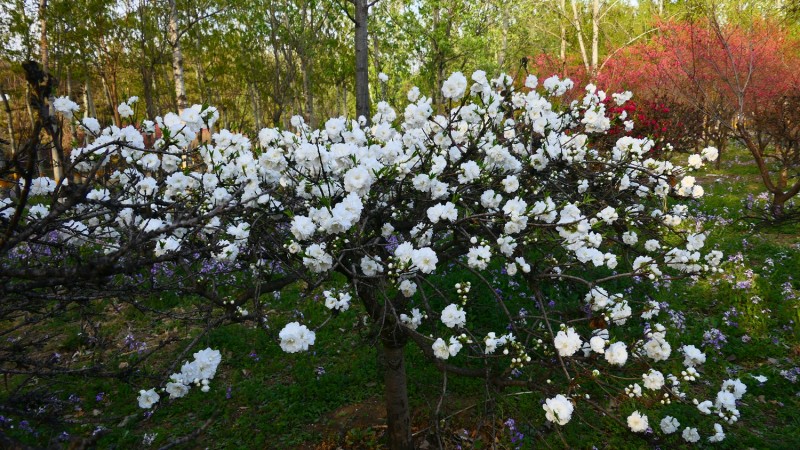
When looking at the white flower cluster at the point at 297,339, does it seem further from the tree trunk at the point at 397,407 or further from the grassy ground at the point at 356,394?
the tree trunk at the point at 397,407

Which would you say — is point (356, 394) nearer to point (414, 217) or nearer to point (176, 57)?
point (414, 217)

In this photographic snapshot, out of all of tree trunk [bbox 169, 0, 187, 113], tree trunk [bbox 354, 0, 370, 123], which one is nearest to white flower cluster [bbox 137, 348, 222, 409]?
tree trunk [bbox 354, 0, 370, 123]

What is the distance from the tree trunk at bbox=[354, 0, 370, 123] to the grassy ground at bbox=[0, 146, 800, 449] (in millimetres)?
3023

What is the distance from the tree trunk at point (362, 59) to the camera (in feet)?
19.2

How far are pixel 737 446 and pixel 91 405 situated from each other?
6443mm

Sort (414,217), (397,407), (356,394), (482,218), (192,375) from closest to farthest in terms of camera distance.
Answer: (192,375) < (482,218) < (414,217) < (397,407) < (356,394)

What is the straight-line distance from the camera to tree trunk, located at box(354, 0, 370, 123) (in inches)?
231

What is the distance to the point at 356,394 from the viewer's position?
186 inches

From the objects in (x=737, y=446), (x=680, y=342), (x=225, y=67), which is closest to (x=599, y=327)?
(x=737, y=446)

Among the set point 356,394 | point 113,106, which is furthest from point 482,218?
point 113,106

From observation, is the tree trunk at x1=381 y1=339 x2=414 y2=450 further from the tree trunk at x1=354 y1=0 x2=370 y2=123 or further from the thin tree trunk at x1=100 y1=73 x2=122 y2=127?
the tree trunk at x1=354 y1=0 x2=370 y2=123

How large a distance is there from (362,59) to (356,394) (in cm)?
435

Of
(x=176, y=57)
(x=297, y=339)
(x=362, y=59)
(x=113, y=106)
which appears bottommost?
(x=297, y=339)

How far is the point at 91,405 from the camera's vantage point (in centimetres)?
475
